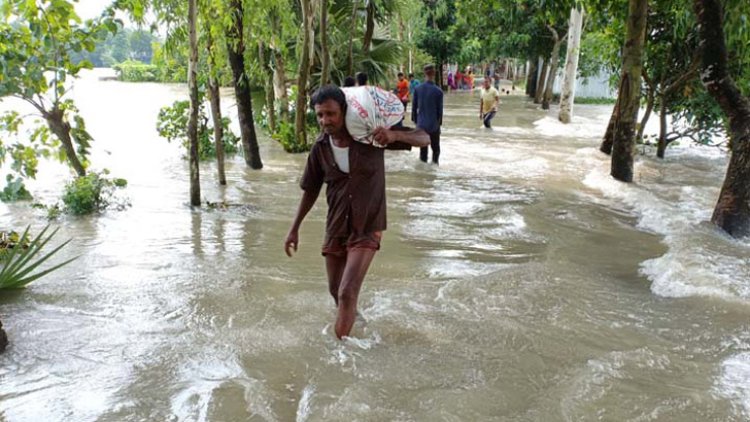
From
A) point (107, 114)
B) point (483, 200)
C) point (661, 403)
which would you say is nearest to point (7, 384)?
point (661, 403)

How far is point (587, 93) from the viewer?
33500mm

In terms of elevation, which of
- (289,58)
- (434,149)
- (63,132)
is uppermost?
(289,58)

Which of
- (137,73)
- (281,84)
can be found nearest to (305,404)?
(281,84)

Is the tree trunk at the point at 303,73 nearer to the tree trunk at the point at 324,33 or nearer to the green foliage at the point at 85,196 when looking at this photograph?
the tree trunk at the point at 324,33

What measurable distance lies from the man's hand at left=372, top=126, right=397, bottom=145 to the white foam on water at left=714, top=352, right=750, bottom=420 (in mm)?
2248

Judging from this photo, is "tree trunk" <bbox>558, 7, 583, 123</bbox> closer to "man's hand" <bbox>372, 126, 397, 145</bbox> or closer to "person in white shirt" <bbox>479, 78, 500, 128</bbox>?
"person in white shirt" <bbox>479, 78, 500, 128</bbox>

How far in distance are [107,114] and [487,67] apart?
37.2m

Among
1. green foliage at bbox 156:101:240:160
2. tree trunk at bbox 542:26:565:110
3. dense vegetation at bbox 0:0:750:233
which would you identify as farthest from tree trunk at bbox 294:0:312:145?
tree trunk at bbox 542:26:565:110

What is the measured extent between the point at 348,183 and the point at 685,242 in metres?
4.43

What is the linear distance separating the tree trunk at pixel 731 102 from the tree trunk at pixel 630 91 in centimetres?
230

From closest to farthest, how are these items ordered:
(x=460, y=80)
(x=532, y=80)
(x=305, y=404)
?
(x=305, y=404) < (x=532, y=80) < (x=460, y=80)

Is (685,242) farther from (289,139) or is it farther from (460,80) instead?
(460,80)

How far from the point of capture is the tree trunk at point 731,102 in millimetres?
6754

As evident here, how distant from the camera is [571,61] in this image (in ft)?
62.7
